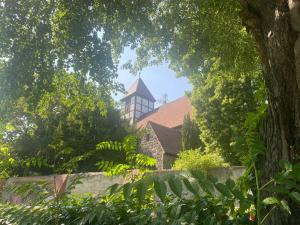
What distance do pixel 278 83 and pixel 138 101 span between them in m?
41.2

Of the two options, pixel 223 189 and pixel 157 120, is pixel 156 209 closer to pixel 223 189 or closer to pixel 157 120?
pixel 223 189

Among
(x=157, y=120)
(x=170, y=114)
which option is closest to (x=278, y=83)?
(x=170, y=114)

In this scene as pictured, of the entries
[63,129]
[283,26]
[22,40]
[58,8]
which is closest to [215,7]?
[58,8]

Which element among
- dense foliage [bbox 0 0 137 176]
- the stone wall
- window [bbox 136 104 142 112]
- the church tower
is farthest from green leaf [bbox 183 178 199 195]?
window [bbox 136 104 142 112]

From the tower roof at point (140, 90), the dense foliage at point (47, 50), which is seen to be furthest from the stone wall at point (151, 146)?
the dense foliage at point (47, 50)

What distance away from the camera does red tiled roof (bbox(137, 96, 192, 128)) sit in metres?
36.8

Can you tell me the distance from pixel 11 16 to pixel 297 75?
6116 mm

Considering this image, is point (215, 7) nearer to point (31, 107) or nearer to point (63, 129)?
point (31, 107)

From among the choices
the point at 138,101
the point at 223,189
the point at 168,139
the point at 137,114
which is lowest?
the point at 223,189

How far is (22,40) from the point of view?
7555mm

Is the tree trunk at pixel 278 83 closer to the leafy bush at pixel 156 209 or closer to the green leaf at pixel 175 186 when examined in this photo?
the leafy bush at pixel 156 209

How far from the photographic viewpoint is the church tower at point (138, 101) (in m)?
42.2

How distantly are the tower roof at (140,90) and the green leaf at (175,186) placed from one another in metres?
42.2

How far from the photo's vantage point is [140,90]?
4494cm
